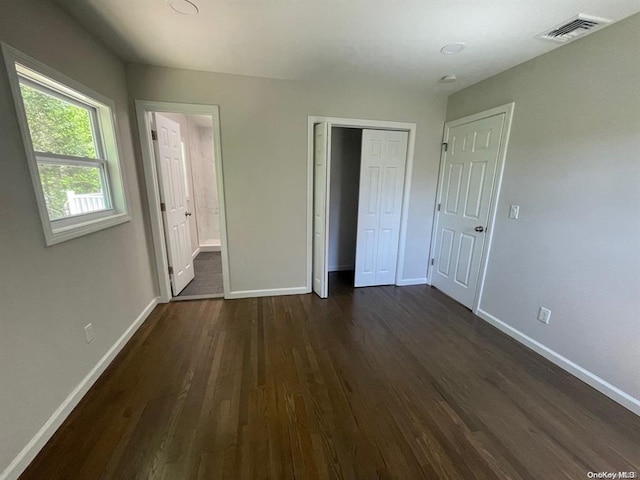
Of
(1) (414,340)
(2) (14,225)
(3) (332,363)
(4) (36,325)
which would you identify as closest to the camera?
(2) (14,225)

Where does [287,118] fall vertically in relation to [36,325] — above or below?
above

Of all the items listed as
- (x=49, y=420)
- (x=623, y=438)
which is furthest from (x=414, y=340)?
(x=49, y=420)

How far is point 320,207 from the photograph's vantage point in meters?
3.08

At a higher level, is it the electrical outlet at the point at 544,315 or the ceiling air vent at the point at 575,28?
the ceiling air vent at the point at 575,28

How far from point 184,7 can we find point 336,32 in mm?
1006

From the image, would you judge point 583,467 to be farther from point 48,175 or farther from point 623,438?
point 48,175

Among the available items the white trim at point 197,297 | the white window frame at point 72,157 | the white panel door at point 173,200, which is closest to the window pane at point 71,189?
the white window frame at point 72,157

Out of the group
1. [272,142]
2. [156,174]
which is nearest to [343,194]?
[272,142]

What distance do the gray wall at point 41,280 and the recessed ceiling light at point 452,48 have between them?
8.84ft

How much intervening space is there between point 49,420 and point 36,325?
0.55 m

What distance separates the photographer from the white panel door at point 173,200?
9.50 ft

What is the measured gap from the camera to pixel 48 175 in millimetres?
1638

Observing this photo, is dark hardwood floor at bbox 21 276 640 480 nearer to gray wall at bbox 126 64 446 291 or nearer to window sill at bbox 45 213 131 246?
gray wall at bbox 126 64 446 291

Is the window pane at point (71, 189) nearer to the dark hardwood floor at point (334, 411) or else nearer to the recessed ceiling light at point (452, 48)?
the dark hardwood floor at point (334, 411)
